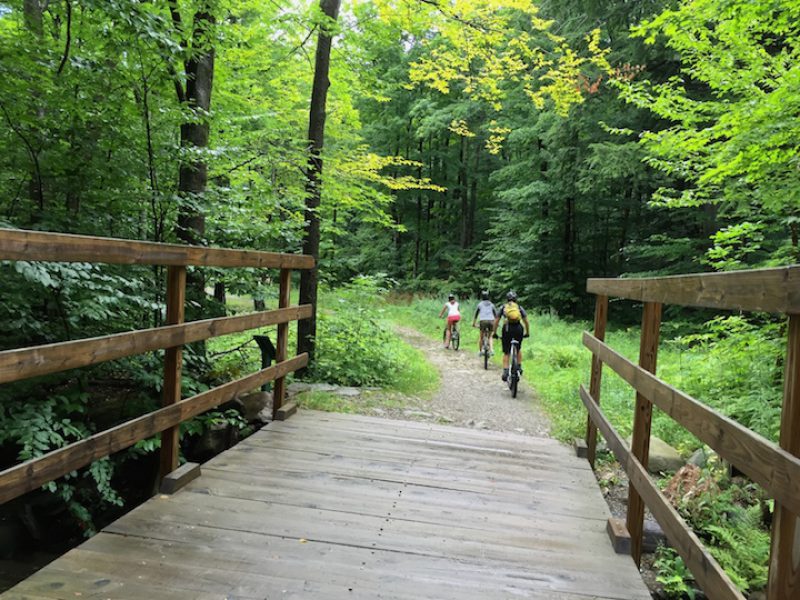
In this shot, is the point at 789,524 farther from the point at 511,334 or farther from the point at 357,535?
the point at 511,334

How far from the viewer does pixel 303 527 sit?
309 centimetres

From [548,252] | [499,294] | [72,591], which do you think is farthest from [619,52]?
[72,591]

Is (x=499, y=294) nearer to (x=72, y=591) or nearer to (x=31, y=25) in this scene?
(x=31, y=25)

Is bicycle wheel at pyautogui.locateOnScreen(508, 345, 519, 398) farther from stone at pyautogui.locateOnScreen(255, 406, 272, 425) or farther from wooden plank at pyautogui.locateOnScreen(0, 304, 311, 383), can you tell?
wooden plank at pyautogui.locateOnScreen(0, 304, 311, 383)

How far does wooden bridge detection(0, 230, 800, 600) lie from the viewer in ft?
6.49

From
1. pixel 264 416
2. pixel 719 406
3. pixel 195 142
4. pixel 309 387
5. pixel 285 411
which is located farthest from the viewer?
pixel 309 387

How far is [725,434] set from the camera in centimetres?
190

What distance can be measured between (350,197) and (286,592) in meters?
9.09

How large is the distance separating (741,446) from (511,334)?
843cm

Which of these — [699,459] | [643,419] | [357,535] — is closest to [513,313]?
[699,459]

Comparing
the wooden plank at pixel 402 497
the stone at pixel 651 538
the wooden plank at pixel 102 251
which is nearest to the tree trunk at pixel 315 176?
the wooden plank at pixel 102 251

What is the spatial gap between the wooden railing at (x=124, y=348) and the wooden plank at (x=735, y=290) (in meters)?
2.79

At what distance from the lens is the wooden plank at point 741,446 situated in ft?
4.80

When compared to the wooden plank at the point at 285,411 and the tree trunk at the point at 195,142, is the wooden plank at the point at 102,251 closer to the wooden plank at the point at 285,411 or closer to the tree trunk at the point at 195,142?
the wooden plank at the point at 285,411
